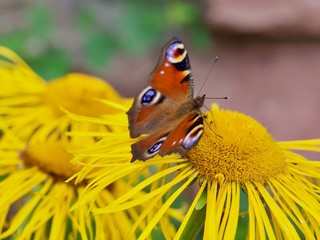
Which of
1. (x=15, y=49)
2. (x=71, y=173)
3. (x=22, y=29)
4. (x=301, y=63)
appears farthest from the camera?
(x=301, y=63)

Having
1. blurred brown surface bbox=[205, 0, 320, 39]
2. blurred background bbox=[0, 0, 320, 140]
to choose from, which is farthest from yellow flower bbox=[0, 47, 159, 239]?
blurred brown surface bbox=[205, 0, 320, 39]

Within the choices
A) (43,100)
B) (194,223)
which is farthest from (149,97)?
(43,100)

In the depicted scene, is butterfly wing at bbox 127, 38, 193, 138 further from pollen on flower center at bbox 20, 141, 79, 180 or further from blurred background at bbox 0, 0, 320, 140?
blurred background at bbox 0, 0, 320, 140

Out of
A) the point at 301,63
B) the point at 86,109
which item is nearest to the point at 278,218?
the point at 86,109

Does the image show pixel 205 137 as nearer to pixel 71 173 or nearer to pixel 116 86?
pixel 71 173

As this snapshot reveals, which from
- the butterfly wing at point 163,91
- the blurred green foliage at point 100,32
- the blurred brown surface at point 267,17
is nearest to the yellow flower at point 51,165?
the butterfly wing at point 163,91
